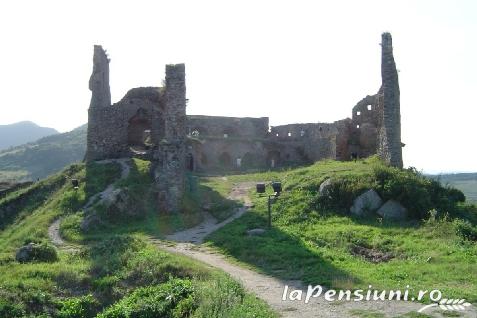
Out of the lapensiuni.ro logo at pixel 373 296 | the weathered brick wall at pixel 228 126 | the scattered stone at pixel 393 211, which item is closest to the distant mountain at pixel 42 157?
the weathered brick wall at pixel 228 126

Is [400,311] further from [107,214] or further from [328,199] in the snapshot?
A: [107,214]

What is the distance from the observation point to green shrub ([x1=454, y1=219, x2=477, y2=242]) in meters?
18.5

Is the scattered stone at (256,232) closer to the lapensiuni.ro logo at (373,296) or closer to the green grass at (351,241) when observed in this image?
the green grass at (351,241)

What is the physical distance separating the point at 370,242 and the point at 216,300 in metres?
8.10

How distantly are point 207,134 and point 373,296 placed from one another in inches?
1463

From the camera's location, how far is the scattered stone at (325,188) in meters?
23.6

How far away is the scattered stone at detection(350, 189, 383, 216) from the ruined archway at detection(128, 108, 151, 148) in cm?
1682

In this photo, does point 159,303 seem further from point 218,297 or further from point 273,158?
point 273,158

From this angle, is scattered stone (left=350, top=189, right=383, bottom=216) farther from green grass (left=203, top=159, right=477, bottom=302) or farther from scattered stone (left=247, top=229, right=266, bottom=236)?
scattered stone (left=247, top=229, right=266, bottom=236)

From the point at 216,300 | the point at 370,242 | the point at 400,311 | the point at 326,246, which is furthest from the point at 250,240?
the point at 400,311

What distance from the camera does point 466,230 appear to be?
18.9 m

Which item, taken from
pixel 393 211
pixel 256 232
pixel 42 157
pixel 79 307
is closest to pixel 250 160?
pixel 393 211

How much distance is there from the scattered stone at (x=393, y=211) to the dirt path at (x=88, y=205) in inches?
475

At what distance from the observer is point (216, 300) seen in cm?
1189
